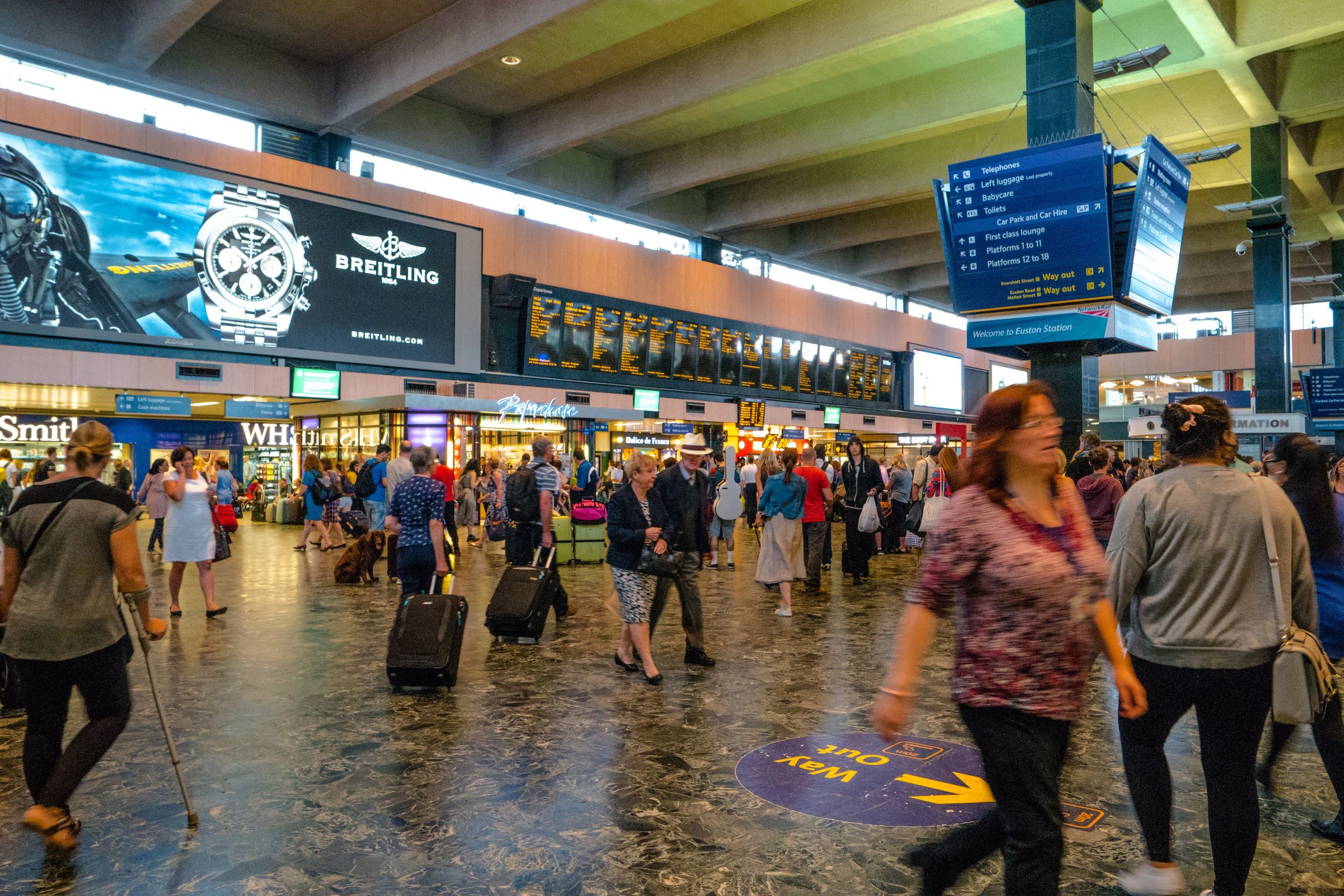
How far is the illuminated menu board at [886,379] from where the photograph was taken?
1141 inches

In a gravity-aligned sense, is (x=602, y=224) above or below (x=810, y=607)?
above

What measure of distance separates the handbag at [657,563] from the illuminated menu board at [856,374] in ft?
73.0

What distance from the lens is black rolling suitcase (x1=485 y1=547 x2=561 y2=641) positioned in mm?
7355

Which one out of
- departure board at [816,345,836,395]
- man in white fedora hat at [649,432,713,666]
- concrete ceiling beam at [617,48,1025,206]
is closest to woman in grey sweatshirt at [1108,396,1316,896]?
man in white fedora hat at [649,432,713,666]

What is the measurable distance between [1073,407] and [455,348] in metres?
12.8

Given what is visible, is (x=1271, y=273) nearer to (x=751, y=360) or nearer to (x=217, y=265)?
(x=751, y=360)

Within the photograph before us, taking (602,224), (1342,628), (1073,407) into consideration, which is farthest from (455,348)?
(1342,628)

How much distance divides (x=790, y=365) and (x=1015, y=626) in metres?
23.3

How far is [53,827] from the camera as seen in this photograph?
10.9 feet

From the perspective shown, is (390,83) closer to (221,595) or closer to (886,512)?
(221,595)

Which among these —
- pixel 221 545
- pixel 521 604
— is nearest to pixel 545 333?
pixel 221 545

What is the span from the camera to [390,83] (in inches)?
618

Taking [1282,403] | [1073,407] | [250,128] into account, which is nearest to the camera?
[1073,407]

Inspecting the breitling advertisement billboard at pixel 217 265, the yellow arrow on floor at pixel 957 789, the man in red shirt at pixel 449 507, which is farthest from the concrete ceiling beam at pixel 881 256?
the yellow arrow on floor at pixel 957 789
